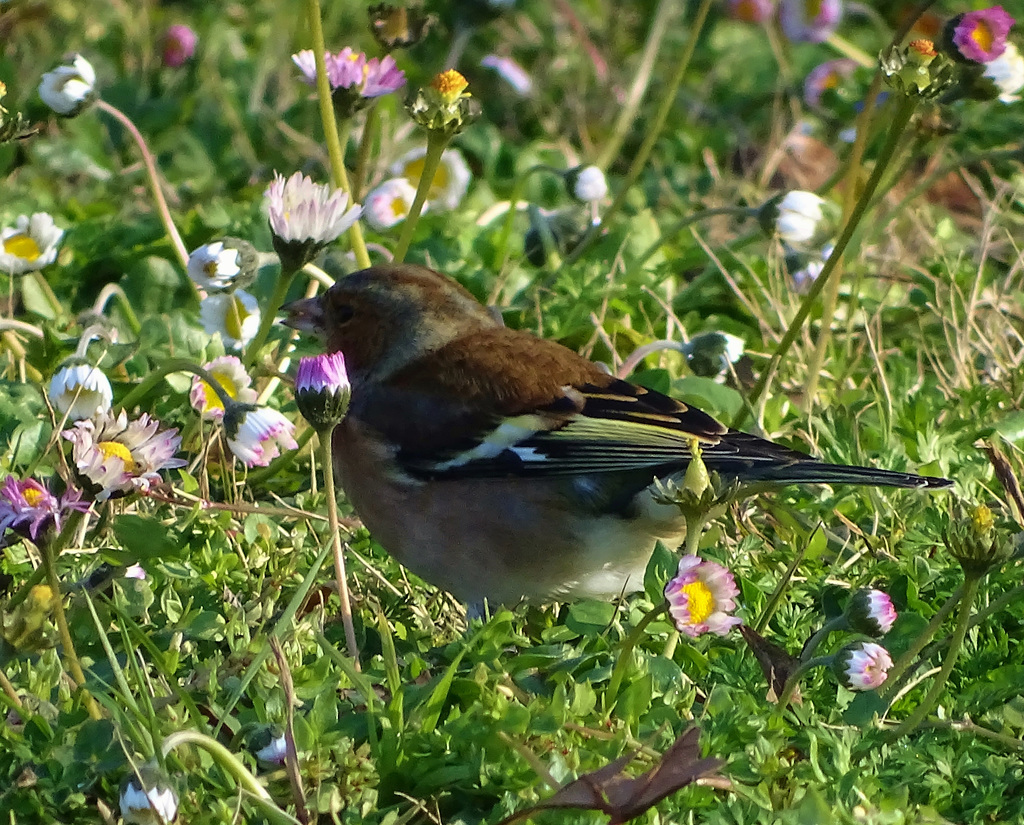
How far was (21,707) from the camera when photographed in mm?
2182

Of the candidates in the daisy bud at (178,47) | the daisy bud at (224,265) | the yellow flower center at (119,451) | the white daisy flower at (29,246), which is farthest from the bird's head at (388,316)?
the daisy bud at (178,47)

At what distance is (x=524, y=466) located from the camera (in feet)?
9.87

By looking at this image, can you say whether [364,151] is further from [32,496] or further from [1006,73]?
[32,496]

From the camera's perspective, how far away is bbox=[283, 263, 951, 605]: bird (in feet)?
9.67

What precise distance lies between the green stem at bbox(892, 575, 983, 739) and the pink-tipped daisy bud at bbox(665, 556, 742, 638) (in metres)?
0.32

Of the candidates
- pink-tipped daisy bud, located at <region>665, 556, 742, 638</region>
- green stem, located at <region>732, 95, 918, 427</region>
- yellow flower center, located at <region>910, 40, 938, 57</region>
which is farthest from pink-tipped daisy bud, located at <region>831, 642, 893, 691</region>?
yellow flower center, located at <region>910, 40, 938, 57</region>

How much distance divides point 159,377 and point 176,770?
1.14 meters

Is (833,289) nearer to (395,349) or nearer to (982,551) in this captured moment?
(395,349)

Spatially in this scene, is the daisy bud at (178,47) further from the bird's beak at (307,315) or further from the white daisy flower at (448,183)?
the bird's beak at (307,315)

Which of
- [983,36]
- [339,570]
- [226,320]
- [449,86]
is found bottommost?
[226,320]

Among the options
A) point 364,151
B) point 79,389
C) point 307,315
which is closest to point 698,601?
point 79,389

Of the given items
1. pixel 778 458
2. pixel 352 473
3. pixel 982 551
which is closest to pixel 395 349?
pixel 352 473

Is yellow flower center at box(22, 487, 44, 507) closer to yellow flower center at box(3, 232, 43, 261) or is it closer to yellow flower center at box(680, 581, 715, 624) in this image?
yellow flower center at box(680, 581, 715, 624)

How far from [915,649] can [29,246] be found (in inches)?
96.6
